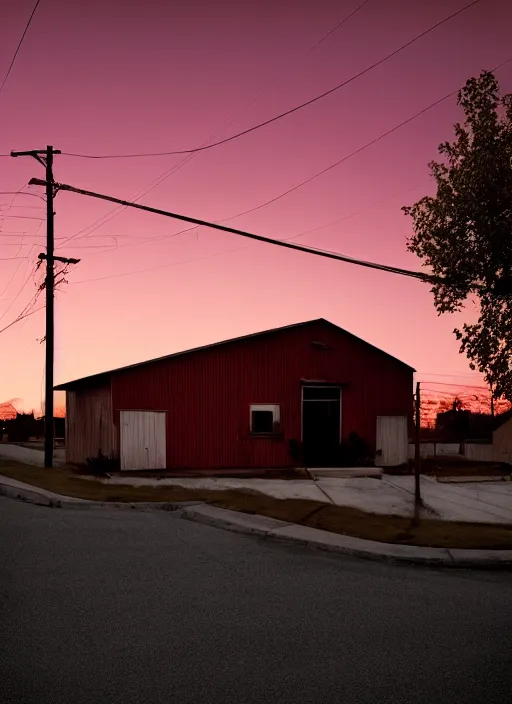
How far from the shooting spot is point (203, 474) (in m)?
23.4

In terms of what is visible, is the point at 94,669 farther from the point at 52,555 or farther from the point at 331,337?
the point at 331,337

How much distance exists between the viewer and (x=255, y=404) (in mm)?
26266

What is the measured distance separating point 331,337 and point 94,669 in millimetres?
23040

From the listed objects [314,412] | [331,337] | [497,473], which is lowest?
[497,473]

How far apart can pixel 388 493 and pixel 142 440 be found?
9.83m

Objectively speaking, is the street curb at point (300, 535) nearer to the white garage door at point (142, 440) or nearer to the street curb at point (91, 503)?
the street curb at point (91, 503)

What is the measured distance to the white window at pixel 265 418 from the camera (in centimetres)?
2623

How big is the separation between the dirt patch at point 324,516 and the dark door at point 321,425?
963 cm

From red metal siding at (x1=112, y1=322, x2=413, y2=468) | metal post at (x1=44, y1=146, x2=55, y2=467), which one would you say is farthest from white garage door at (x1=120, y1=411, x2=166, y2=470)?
metal post at (x1=44, y1=146, x2=55, y2=467)

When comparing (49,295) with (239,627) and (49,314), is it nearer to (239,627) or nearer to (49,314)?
(49,314)

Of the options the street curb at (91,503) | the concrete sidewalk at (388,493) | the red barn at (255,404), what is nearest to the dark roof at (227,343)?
the red barn at (255,404)

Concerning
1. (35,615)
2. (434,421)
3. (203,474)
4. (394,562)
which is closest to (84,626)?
(35,615)

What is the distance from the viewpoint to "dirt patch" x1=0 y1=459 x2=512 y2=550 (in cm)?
1089

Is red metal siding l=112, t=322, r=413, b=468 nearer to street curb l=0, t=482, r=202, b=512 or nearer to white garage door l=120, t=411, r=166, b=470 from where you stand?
white garage door l=120, t=411, r=166, b=470
